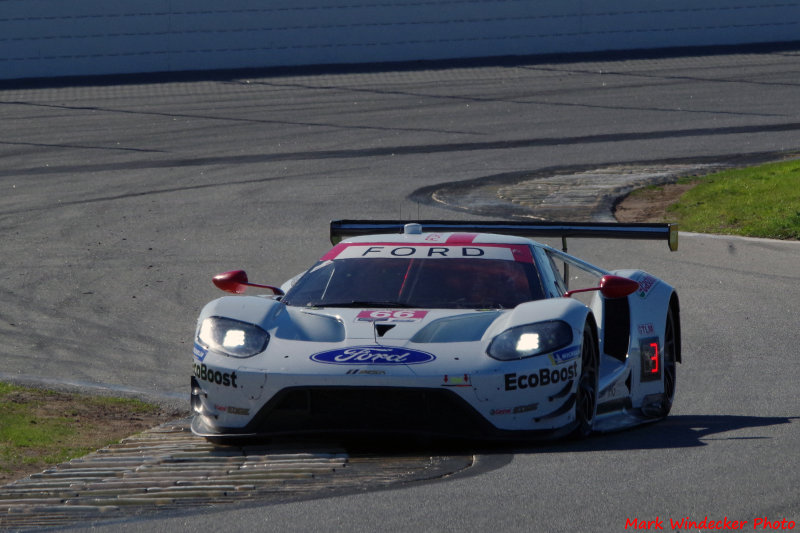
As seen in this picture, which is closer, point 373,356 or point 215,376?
point 373,356

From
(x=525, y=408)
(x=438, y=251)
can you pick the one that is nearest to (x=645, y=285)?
(x=438, y=251)

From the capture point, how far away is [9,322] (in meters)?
11.7

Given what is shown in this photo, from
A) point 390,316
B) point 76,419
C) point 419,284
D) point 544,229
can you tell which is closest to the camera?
point 390,316

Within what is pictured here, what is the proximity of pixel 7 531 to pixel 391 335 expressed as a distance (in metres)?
2.46

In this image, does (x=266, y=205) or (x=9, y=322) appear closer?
(x=9, y=322)

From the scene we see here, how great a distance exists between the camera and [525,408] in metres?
6.62

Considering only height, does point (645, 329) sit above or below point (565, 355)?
below

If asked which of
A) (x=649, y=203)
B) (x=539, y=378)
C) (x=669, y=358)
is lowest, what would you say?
(x=669, y=358)

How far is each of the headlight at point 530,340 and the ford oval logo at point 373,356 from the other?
1.17ft

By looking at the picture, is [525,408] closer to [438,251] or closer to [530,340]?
[530,340]

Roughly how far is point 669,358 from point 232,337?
3.06 m

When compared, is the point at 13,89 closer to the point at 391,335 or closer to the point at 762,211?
the point at 762,211

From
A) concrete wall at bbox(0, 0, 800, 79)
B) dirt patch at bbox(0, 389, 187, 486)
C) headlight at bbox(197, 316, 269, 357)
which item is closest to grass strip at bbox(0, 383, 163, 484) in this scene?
dirt patch at bbox(0, 389, 187, 486)

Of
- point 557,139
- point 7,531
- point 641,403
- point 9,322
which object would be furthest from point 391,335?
point 557,139
